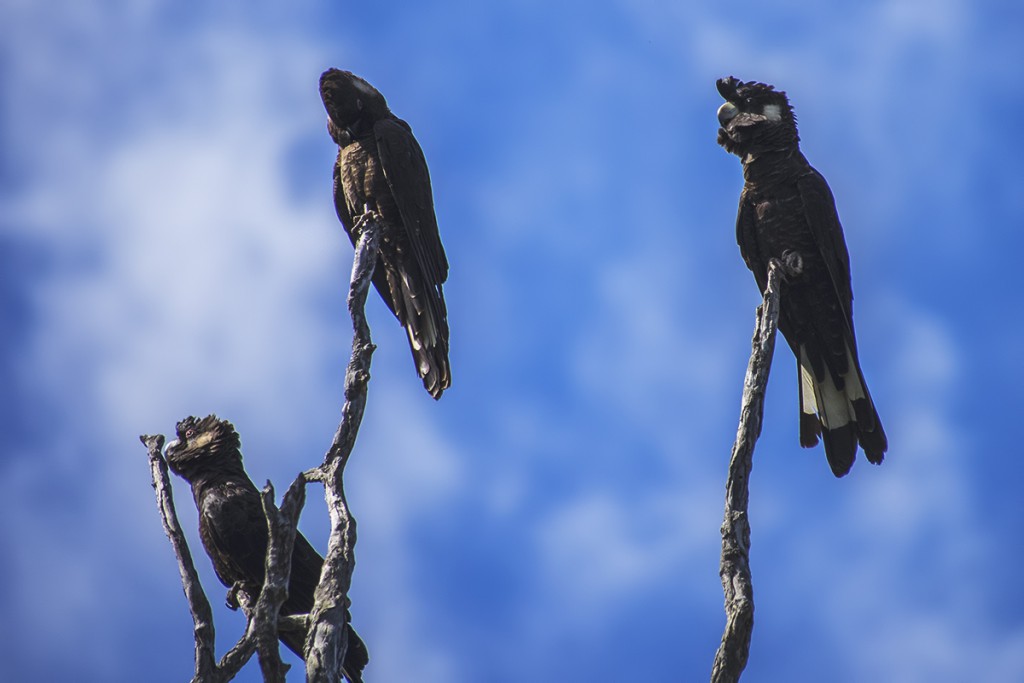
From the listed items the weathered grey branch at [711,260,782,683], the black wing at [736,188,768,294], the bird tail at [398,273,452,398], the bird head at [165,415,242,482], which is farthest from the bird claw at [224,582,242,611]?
the black wing at [736,188,768,294]

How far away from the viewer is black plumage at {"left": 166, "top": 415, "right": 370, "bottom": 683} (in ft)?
22.7

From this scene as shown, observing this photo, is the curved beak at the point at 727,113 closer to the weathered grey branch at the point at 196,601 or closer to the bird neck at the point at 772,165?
the bird neck at the point at 772,165

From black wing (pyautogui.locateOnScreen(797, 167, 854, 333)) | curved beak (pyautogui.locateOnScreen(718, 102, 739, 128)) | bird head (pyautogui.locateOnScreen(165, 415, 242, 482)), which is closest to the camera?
bird head (pyautogui.locateOnScreen(165, 415, 242, 482))

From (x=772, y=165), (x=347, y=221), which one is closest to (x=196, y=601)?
(x=347, y=221)

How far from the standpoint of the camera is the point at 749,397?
19.9ft

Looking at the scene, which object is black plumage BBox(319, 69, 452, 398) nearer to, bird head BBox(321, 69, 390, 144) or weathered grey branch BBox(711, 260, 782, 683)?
bird head BBox(321, 69, 390, 144)

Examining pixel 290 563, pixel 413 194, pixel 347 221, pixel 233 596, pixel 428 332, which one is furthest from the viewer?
pixel 347 221

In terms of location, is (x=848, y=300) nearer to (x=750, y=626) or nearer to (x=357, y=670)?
(x=750, y=626)

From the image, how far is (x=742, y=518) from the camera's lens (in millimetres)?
5684

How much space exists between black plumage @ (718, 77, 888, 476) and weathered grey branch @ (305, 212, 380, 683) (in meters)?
2.72

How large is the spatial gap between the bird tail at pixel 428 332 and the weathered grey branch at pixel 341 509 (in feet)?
4.02

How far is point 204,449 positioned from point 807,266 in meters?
4.18

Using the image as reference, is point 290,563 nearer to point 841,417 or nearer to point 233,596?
point 233,596

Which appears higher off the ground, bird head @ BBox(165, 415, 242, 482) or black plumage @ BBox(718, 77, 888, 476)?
black plumage @ BBox(718, 77, 888, 476)
